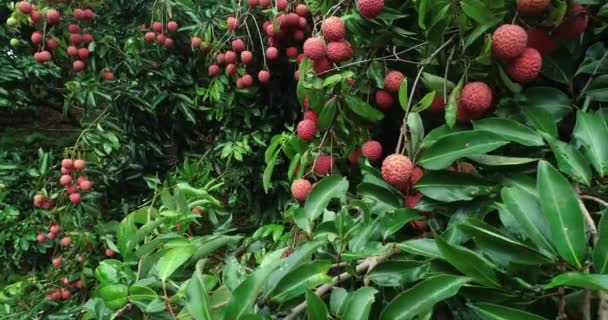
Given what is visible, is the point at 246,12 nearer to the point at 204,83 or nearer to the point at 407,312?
the point at 204,83

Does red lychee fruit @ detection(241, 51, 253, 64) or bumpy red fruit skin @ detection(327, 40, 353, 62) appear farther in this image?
red lychee fruit @ detection(241, 51, 253, 64)

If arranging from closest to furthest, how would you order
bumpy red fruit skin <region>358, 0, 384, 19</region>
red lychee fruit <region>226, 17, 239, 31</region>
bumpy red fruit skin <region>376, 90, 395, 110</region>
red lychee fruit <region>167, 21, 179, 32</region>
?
bumpy red fruit skin <region>358, 0, 384, 19</region>, bumpy red fruit skin <region>376, 90, 395, 110</region>, red lychee fruit <region>226, 17, 239, 31</region>, red lychee fruit <region>167, 21, 179, 32</region>

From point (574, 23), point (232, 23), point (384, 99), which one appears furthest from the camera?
point (232, 23)

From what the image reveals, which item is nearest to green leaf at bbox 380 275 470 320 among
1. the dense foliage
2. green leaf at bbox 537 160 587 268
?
the dense foliage

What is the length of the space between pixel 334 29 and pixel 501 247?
1.83 ft

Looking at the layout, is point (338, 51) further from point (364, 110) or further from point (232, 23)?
point (232, 23)

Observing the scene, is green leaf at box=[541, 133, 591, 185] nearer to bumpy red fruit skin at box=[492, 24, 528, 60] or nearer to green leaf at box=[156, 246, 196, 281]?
bumpy red fruit skin at box=[492, 24, 528, 60]

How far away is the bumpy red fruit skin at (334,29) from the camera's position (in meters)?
0.93

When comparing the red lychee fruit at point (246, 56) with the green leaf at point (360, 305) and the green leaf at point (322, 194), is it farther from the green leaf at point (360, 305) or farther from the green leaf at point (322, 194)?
the green leaf at point (360, 305)

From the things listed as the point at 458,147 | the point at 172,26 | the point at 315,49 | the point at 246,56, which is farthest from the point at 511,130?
the point at 172,26

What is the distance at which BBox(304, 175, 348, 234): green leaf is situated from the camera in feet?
2.40

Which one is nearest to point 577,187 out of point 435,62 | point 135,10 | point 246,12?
point 435,62

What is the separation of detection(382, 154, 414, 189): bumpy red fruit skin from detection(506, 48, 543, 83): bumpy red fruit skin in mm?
211

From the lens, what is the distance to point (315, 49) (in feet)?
3.18
